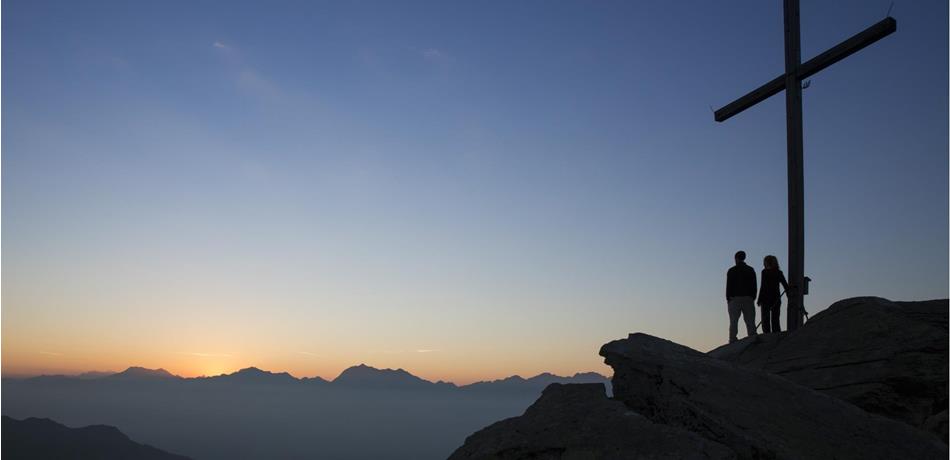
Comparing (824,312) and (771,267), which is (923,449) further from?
(771,267)

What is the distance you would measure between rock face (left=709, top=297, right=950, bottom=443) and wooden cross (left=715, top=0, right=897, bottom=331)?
2187 mm

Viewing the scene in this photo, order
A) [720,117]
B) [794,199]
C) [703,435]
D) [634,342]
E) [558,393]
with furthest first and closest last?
1. [720,117]
2. [794,199]
3. [634,342]
4. [558,393]
5. [703,435]

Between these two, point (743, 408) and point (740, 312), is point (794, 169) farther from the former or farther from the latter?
point (743, 408)

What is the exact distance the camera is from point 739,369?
296 inches

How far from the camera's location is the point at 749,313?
14.6 m

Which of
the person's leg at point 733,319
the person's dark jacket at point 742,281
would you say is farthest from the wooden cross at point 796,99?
the person's leg at point 733,319

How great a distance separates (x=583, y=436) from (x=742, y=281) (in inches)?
396

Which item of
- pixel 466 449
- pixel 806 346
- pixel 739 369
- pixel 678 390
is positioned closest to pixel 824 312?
pixel 806 346

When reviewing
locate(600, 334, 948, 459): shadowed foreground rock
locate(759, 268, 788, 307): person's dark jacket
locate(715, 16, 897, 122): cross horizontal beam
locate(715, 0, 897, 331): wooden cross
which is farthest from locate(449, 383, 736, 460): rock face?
locate(715, 16, 897, 122): cross horizontal beam

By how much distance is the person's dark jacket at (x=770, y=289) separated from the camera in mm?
14000

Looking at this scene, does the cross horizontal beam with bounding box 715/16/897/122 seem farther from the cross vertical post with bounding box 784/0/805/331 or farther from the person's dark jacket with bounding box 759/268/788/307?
the person's dark jacket with bounding box 759/268/788/307

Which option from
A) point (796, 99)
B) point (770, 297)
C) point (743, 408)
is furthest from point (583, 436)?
point (796, 99)

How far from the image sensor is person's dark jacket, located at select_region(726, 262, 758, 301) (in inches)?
572

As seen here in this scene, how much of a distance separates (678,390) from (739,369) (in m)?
1.34
